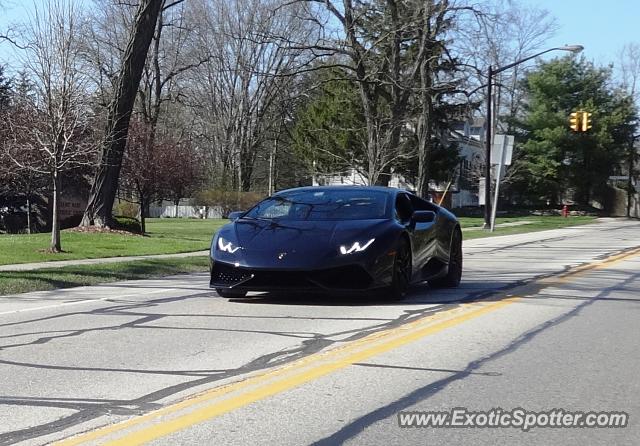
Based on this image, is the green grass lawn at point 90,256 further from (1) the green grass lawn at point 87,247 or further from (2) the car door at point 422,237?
(2) the car door at point 422,237

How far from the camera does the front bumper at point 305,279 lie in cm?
878

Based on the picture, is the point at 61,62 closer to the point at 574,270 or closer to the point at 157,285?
the point at 157,285

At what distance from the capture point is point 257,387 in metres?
5.63

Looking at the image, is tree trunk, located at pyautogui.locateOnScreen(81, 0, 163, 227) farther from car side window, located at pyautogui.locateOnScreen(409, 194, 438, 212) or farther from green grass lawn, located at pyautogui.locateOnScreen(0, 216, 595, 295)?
car side window, located at pyautogui.locateOnScreen(409, 194, 438, 212)

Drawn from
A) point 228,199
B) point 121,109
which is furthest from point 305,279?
→ point 228,199

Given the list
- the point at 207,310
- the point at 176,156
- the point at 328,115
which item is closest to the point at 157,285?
the point at 207,310

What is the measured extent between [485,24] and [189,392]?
2952 cm

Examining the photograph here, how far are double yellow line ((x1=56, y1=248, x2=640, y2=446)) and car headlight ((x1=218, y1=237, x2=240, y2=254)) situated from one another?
2.20m

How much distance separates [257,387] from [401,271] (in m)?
4.27

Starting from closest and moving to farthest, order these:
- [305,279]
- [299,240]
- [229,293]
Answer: [305,279] → [299,240] → [229,293]

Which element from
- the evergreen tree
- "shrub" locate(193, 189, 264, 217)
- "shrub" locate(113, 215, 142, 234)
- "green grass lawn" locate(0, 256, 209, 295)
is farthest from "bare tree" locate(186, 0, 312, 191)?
"green grass lawn" locate(0, 256, 209, 295)

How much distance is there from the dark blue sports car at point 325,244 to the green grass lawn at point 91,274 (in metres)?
3.42

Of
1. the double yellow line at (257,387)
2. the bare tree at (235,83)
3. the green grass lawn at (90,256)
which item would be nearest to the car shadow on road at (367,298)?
the double yellow line at (257,387)

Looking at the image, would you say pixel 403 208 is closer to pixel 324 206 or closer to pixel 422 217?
pixel 422 217
